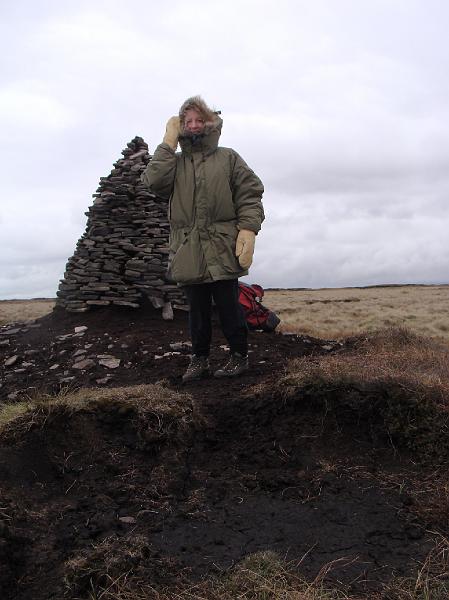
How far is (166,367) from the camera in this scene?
697 centimetres

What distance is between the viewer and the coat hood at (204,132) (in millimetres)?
5530

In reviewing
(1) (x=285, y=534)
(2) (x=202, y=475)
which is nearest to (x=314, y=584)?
(1) (x=285, y=534)

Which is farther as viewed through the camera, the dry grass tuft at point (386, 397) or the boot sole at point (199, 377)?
the boot sole at point (199, 377)

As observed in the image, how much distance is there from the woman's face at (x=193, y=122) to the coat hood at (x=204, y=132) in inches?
1.2

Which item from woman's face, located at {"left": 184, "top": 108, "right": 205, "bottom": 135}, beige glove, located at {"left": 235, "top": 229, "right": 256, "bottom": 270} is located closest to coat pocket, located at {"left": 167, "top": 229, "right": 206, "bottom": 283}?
beige glove, located at {"left": 235, "top": 229, "right": 256, "bottom": 270}

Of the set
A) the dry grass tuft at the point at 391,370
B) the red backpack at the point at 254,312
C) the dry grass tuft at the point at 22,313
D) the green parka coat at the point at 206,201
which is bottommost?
the dry grass tuft at the point at 22,313

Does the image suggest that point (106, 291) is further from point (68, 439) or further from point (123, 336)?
point (68, 439)

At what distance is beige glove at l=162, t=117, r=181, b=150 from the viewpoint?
5.62 meters

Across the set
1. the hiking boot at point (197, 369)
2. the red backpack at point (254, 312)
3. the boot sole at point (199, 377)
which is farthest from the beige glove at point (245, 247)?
the red backpack at point (254, 312)

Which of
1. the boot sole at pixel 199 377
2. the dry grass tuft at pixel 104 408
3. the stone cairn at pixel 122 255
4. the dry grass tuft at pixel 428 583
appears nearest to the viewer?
the dry grass tuft at pixel 428 583

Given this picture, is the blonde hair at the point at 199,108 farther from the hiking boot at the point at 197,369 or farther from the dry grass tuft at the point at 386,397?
the dry grass tuft at the point at 386,397

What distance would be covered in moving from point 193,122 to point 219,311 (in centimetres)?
192

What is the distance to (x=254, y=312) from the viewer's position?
9.09m

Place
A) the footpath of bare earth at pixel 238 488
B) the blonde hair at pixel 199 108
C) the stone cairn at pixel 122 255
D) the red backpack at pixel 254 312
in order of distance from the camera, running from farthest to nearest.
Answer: the stone cairn at pixel 122 255, the red backpack at pixel 254 312, the blonde hair at pixel 199 108, the footpath of bare earth at pixel 238 488
